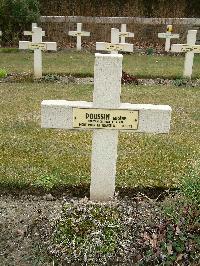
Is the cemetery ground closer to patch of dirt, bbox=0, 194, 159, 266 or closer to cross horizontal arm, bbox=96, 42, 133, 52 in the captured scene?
patch of dirt, bbox=0, 194, 159, 266

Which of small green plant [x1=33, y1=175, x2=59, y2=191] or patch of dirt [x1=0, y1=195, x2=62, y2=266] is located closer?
patch of dirt [x1=0, y1=195, x2=62, y2=266]

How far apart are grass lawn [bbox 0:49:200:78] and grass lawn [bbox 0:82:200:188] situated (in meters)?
3.76

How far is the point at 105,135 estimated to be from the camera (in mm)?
3658

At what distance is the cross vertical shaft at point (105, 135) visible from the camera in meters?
3.42

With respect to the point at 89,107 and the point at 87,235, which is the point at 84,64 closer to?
the point at 89,107

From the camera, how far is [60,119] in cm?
360

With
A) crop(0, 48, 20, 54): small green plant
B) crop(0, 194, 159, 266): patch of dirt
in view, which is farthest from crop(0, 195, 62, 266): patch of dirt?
crop(0, 48, 20, 54): small green plant

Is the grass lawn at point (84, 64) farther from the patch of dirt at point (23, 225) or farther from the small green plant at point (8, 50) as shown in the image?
the patch of dirt at point (23, 225)

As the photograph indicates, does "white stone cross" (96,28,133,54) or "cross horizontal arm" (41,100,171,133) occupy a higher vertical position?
"cross horizontal arm" (41,100,171,133)

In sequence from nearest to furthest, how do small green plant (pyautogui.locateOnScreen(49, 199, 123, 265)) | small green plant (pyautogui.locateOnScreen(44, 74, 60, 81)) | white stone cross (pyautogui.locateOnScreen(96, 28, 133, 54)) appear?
small green plant (pyautogui.locateOnScreen(49, 199, 123, 265)) → small green plant (pyautogui.locateOnScreen(44, 74, 60, 81)) → white stone cross (pyautogui.locateOnScreen(96, 28, 133, 54))

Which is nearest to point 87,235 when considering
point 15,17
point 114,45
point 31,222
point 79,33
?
point 31,222

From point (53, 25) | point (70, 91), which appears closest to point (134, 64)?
point (70, 91)

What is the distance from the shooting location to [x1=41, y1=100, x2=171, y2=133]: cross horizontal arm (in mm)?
3566

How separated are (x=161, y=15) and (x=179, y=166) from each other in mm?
15446
